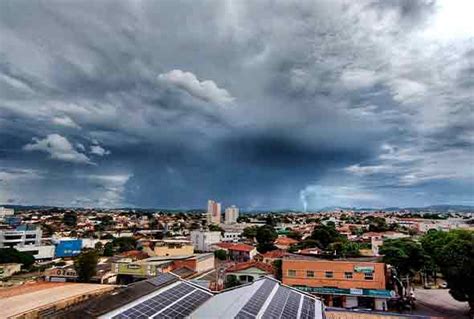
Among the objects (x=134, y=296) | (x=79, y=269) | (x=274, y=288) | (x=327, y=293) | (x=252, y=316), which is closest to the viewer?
(x=252, y=316)

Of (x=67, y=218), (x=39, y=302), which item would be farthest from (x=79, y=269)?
(x=67, y=218)

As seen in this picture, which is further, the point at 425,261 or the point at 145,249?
the point at 145,249

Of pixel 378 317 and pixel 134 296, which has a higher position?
pixel 134 296

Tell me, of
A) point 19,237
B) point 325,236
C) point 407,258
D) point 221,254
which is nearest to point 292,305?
point 407,258

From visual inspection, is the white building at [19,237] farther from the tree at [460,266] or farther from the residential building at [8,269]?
the tree at [460,266]

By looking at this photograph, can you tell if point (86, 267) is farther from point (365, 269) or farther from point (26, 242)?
point (26, 242)

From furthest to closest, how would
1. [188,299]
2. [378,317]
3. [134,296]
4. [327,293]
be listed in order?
[327,293] < [378,317] < [188,299] < [134,296]

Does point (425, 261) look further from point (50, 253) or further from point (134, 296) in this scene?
point (50, 253)

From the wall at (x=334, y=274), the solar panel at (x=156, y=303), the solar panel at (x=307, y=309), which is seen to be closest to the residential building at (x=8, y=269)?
the wall at (x=334, y=274)
